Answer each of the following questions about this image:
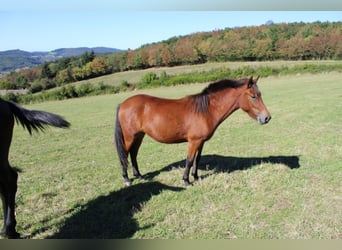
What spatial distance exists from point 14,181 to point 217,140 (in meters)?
6.79

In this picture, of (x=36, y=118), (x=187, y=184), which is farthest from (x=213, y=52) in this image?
(x=36, y=118)

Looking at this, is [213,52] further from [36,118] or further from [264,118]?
[36,118]

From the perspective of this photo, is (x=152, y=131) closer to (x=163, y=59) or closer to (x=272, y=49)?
(x=272, y=49)

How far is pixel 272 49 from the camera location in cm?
2300

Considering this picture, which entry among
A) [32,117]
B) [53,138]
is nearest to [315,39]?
[53,138]

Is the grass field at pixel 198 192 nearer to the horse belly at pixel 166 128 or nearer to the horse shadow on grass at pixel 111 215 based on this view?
the horse shadow on grass at pixel 111 215

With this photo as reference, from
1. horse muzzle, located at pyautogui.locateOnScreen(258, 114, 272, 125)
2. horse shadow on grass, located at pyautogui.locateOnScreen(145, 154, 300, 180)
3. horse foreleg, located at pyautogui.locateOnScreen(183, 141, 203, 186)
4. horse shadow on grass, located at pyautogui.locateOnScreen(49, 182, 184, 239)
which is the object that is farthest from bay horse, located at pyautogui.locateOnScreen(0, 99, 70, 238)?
horse muzzle, located at pyautogui.locateOnScreen(258, 114, 272, 125)

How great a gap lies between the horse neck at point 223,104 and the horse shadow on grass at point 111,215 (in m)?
1.43

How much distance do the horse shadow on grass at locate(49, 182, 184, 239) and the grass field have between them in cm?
1

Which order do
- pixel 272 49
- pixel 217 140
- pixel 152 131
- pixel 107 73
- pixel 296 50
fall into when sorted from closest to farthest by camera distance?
pixel 152 131 → pixel 217 140 → pixel 272 49 → pixel 296 50 → pixel 107 73

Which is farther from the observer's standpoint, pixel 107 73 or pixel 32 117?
pixel 107 73

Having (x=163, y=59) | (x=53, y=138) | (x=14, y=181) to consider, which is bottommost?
(x=53, y=138)

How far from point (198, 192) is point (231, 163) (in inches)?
76.5

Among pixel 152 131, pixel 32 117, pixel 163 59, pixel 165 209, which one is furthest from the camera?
pixel 163 59
